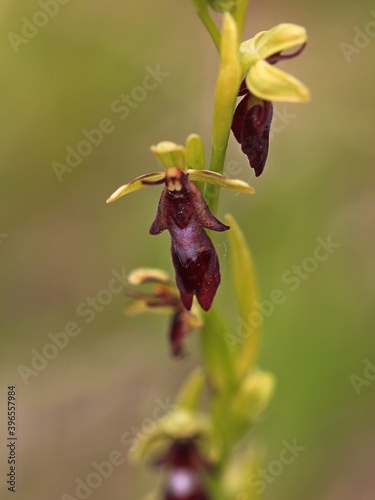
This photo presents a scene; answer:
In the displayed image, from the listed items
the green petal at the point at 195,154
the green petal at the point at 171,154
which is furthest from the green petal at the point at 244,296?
the green petal at the point at 171,154

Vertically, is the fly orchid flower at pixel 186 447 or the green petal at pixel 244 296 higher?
the green petal at pixel 244 296

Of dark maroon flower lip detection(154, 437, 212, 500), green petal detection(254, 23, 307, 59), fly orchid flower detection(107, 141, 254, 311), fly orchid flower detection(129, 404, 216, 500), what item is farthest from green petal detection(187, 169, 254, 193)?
dark maroon flower lip detection(154, 437, 212, 500)

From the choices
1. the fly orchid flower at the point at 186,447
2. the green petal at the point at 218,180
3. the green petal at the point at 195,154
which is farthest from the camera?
the fly orchid flower at the point at 186,447

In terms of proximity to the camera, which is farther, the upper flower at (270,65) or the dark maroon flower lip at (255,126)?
the dark maroon flower lip at (255,126)

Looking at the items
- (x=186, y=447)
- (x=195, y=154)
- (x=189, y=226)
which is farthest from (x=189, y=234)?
(x=186, y=447)

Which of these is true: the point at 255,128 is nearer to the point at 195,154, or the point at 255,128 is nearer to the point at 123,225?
the point at 195,154

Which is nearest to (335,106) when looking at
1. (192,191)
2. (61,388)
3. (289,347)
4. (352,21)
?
(352,21)

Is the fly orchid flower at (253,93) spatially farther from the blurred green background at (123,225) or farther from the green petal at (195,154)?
the blurred green background at (123,225)
